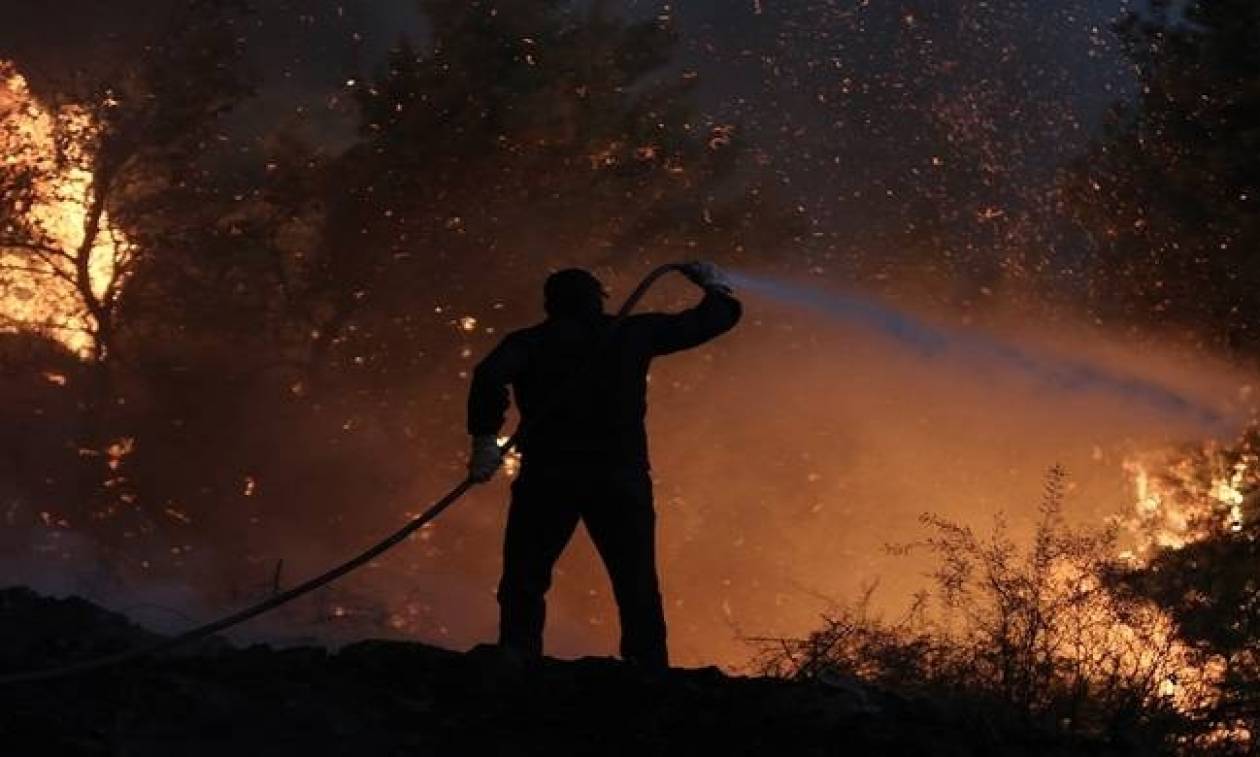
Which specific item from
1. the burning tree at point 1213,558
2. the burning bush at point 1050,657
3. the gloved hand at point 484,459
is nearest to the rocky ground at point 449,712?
the burning bush at point 1050,657

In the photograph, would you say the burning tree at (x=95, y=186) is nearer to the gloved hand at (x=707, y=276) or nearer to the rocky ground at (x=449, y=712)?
the gloved hand at (x=707, y=276)

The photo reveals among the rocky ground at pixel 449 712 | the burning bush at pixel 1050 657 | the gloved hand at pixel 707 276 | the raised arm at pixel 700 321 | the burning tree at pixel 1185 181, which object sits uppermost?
the burning tree at pixel 1185 181

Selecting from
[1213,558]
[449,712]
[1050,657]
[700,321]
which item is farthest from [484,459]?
[1213,558]

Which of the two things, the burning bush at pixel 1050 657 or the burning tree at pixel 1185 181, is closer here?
the burning bush at pixel 1050 657

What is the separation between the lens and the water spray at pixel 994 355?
1683 cm

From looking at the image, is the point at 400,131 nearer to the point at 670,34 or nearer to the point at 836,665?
the point at 670,34

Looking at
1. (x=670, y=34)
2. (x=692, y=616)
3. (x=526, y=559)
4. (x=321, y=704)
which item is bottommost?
(x=321, y=704)

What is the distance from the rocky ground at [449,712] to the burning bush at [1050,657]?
487 mm

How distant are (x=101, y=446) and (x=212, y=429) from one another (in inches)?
67.0

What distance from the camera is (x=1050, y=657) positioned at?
5434 mm

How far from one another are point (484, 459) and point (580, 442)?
1.42 feet

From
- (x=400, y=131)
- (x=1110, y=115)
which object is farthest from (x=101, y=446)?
(x=1110, y=115)

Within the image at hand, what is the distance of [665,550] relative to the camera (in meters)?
28.3

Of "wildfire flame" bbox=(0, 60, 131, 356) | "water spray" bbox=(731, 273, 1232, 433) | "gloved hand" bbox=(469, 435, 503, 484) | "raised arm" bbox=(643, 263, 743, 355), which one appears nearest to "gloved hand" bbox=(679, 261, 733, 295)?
"raised arm" bbox=(643, 263, 743, 355)
